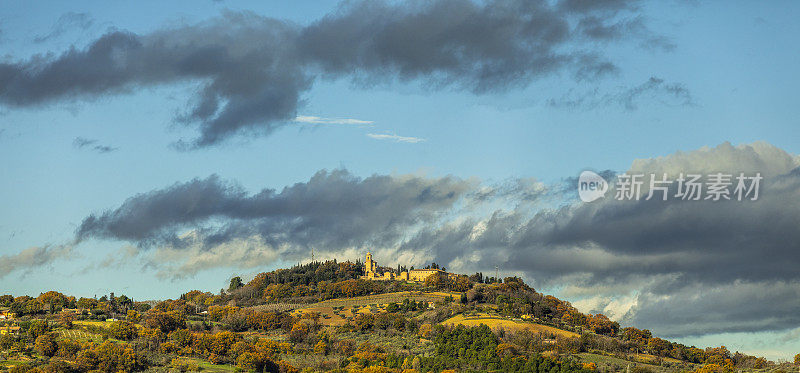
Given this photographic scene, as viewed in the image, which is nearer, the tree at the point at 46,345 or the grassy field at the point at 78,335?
the tree at the point at 46,345

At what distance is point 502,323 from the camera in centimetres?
16812

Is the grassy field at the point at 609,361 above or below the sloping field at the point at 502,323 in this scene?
below

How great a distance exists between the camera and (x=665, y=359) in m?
160

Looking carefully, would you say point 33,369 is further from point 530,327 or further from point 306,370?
point 530,327

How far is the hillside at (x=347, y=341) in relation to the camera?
433 feet

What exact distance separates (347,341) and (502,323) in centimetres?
3003

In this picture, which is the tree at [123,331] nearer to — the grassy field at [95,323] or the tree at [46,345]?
the grassy field at [95,323]

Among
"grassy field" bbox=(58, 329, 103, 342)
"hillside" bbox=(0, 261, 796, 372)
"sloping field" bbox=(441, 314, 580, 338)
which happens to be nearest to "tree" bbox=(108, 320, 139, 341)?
"hillside" bbox=(0, 261, 796, 372)

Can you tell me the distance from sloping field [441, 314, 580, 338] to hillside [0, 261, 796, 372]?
219 mm

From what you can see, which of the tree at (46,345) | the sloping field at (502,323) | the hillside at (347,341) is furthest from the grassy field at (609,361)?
the tree at (46,345)

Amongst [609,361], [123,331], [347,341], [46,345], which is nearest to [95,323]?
[123,331]

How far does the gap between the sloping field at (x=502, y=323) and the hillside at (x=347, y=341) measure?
8.6 inches

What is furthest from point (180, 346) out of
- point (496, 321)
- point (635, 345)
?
point (635, 345)

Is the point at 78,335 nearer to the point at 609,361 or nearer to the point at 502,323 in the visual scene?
the point at 502,323
